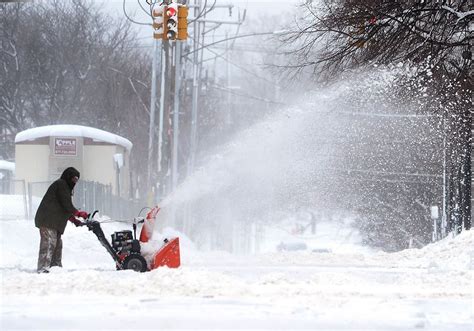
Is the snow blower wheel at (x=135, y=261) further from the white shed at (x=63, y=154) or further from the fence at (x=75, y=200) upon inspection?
the white shed at (x=63, y=154)

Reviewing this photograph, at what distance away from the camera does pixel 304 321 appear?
26.6 feet

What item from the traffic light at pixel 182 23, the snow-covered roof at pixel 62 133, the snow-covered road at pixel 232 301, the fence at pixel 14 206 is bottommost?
the snow-covered road at pixel 232 301

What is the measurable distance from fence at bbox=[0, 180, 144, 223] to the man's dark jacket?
424 inches

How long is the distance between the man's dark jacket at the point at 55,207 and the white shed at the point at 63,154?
1962 centimetres

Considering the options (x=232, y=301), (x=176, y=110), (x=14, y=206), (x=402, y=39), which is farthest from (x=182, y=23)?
(x=176, y=110)

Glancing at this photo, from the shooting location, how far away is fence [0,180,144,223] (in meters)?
24.8

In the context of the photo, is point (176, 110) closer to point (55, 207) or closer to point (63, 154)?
point (63, 154)

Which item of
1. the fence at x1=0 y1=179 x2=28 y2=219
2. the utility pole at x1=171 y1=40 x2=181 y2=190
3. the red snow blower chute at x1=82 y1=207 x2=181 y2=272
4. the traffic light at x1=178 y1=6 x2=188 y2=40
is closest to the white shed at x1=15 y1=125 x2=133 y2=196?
the utility pole at x1=171 y1=40 x2=181 y2=190

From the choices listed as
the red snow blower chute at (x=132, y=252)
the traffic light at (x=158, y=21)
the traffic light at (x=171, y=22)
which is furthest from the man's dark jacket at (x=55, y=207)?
the traffic light at (x=158, y=21)

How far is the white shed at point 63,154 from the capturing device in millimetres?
34000

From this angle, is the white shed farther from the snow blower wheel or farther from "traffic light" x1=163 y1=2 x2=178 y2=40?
the snow blower wheel

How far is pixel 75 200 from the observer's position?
27719 mm

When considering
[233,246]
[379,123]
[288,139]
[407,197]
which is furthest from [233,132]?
[288,139]

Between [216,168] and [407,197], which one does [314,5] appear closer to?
[216,168]
